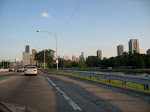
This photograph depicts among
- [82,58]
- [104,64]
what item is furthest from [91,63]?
[82,58]

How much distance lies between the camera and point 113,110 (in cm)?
520

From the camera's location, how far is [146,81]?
8.27m

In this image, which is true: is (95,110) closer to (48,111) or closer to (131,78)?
(48,111)

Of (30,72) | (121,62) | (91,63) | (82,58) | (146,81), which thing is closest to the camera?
(146,81)

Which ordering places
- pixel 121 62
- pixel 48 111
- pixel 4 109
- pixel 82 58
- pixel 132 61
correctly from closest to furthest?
pixel 4 109 < pixel 48 111 < pixel 82 58 < pixel 132 61 < pixel 121 62

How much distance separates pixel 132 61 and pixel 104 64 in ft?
102

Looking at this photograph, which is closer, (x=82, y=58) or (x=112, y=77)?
(x=112, y=77)

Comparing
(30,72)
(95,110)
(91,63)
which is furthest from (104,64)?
(95,110)

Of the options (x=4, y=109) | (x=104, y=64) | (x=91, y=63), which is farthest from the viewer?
(x=91, y=63)

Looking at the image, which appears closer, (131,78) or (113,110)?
(113,110)

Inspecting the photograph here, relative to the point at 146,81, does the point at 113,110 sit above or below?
below

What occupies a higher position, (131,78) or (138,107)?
(131,78)

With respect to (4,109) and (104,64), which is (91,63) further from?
(4,109)

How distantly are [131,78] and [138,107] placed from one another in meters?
4.19
